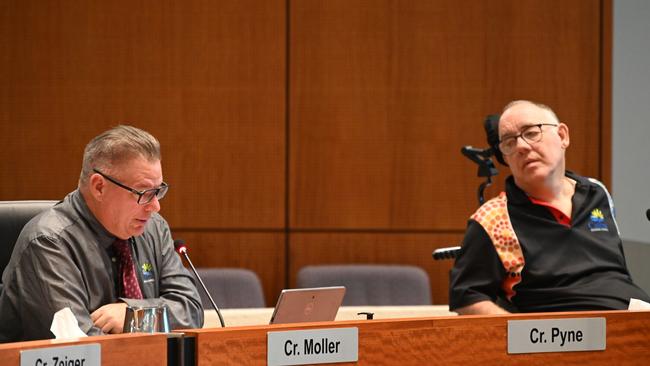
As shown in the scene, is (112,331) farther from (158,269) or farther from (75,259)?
(158,269)

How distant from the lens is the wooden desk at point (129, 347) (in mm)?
1900

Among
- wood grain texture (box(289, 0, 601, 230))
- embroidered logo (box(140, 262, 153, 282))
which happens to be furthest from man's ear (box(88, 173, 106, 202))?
wood grain texture (box(289, 0, 601, 230))

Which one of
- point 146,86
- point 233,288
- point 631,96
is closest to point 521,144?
point 233,288

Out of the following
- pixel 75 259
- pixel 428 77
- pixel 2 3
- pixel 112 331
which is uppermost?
pixel 2 3

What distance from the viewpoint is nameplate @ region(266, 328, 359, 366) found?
6.86 feet

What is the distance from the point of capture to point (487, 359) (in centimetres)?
234

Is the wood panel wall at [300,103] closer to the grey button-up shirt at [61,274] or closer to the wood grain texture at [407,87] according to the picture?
the wood grain texture at [407,87]

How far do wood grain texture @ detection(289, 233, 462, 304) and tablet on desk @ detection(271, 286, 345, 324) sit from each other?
8.50 feet

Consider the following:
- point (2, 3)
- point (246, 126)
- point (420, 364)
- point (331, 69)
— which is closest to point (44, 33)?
point (2, 3)

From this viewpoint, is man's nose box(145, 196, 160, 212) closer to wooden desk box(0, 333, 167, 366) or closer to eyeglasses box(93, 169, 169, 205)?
eyeglasses box(93, 169, 169, 205)

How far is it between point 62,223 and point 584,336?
1.42 meters

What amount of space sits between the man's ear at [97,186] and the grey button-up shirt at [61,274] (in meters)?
0.05

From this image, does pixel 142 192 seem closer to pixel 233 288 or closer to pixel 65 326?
pixel 65 326

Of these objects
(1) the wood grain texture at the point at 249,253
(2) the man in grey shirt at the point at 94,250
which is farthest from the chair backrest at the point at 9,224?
(1) the wood grain texture at the point at 249,253
